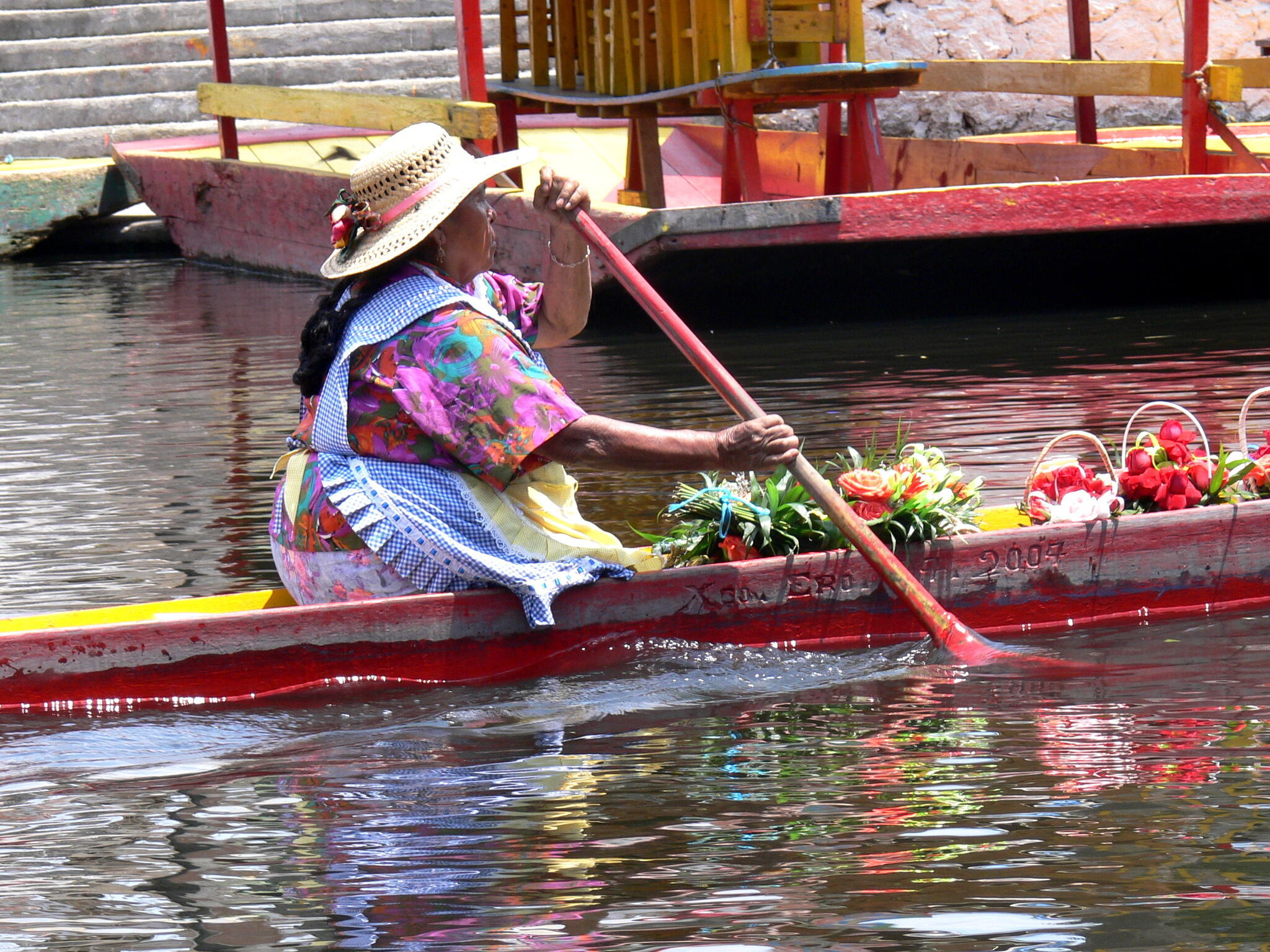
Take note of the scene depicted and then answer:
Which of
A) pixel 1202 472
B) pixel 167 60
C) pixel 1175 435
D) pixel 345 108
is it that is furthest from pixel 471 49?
pixel 167 60

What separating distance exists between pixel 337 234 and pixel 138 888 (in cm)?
158

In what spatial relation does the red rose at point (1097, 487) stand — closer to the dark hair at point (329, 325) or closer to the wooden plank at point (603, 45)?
the dark hair at point (329, 325)

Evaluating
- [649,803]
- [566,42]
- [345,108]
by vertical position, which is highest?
[566,42]

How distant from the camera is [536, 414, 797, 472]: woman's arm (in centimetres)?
382

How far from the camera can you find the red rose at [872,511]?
431cm

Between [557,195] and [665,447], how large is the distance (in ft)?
2.59

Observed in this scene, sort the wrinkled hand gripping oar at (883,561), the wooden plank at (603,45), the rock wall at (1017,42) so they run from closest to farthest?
the wrinkled hand gripping oar at (883,561)
the wooden plank at (603,45)
the rock wall at (1017,42)

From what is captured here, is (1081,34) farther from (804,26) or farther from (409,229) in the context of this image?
(409,229)

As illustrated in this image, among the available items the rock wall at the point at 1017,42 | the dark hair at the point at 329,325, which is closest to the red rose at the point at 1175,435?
the dark hair at the point at 329,325

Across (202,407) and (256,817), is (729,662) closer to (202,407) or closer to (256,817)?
(256,817)

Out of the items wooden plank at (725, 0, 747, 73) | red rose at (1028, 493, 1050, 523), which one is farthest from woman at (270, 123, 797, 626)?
wooden plank at (725, 0, 747, 73)

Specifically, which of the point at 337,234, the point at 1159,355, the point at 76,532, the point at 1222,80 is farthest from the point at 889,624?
the point at 1222,80

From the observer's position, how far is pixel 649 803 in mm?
3281

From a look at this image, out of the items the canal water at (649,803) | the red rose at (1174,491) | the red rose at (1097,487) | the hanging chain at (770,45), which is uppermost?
the hanging chain at (770,45)
